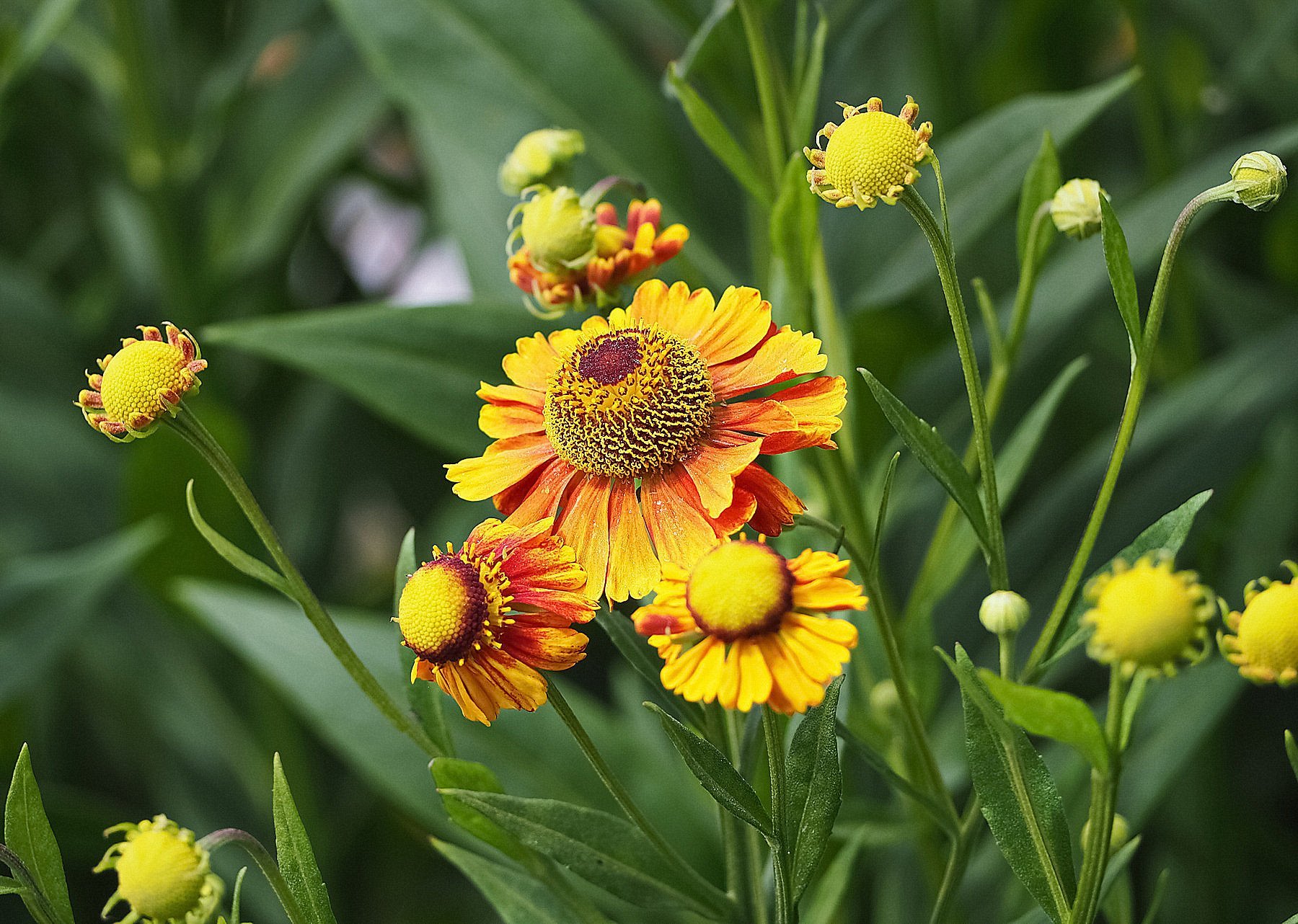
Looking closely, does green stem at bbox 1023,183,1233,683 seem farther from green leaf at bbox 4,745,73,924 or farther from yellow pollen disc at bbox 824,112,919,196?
green leaf at bbox 4,745,73,924

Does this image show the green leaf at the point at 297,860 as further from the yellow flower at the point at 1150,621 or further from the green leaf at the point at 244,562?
the yellow flower at the point at 1150,621

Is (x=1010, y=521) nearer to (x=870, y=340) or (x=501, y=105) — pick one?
(x=870, y=340)

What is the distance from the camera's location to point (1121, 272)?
1.04 ft

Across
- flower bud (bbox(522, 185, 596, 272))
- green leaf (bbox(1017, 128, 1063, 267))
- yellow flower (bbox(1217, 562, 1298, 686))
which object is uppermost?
flower bud (bbox(522, 185, 596, 272))

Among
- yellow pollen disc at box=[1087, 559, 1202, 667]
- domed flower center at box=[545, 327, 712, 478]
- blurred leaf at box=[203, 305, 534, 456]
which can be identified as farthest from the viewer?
blurred leaf at box=[203, 305, 534, 456]

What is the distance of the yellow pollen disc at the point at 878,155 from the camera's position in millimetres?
300

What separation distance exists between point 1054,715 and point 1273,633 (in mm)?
48

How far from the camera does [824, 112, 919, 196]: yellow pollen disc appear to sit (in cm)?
30

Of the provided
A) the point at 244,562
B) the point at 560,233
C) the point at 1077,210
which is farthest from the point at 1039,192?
the point at 244,562

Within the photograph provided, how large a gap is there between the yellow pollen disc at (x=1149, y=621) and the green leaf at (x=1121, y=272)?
84 millimetres

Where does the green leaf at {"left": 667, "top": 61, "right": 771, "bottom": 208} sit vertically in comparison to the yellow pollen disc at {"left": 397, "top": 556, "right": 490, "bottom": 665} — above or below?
above

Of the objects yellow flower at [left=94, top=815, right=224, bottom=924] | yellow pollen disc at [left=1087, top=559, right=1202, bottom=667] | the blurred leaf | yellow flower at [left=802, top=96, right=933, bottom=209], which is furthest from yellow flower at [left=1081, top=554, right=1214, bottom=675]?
the blurred leaf

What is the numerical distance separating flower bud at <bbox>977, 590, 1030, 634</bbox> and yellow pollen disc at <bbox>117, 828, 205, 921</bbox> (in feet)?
0.63

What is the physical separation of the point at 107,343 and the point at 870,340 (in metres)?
0.55
